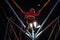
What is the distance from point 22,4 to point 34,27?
0.31 m

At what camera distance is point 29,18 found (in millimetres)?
1281

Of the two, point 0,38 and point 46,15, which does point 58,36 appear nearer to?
point 46,15

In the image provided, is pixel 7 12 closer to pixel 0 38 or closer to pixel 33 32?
pixel 0 38

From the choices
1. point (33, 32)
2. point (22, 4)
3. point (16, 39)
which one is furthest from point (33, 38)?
point (22, 4)

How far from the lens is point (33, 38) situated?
1.23 meters

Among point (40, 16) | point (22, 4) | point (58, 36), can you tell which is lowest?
point (58, 36)

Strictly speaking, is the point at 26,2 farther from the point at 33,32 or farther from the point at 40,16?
the point at 33,32

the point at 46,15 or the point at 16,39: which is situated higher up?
the point at 46,15

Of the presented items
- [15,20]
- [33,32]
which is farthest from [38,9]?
[33,32]

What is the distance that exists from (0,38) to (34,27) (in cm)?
39

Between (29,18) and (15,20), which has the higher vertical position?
(29,18)

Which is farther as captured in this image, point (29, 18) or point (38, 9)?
point (38, 9)

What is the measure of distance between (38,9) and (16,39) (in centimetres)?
32

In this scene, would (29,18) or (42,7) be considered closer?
(29,18)
